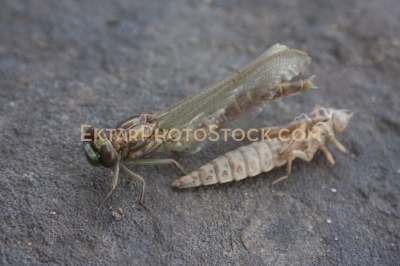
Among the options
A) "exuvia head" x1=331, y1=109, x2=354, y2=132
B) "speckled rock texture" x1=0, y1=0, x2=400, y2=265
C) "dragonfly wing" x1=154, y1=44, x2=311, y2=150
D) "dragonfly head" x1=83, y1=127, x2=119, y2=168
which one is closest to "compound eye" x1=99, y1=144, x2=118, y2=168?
"dragonfly head" x1=83, y1=127, x2=119, y2=168

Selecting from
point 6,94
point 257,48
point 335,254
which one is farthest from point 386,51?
point 6,94

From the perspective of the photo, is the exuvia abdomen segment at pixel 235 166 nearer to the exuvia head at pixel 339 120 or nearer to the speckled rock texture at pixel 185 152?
the speckled rock texture at pixel 185 152

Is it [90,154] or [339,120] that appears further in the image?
[339,120]

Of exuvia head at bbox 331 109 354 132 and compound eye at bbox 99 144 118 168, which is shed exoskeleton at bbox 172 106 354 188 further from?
compound eye at bbox 99 144 118 168

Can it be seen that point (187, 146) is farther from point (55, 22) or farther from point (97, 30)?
point (55, 22)

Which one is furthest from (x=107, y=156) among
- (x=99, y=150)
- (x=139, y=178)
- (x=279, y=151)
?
(x=279, y=151)

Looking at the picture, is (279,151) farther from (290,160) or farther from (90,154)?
(90,154)
